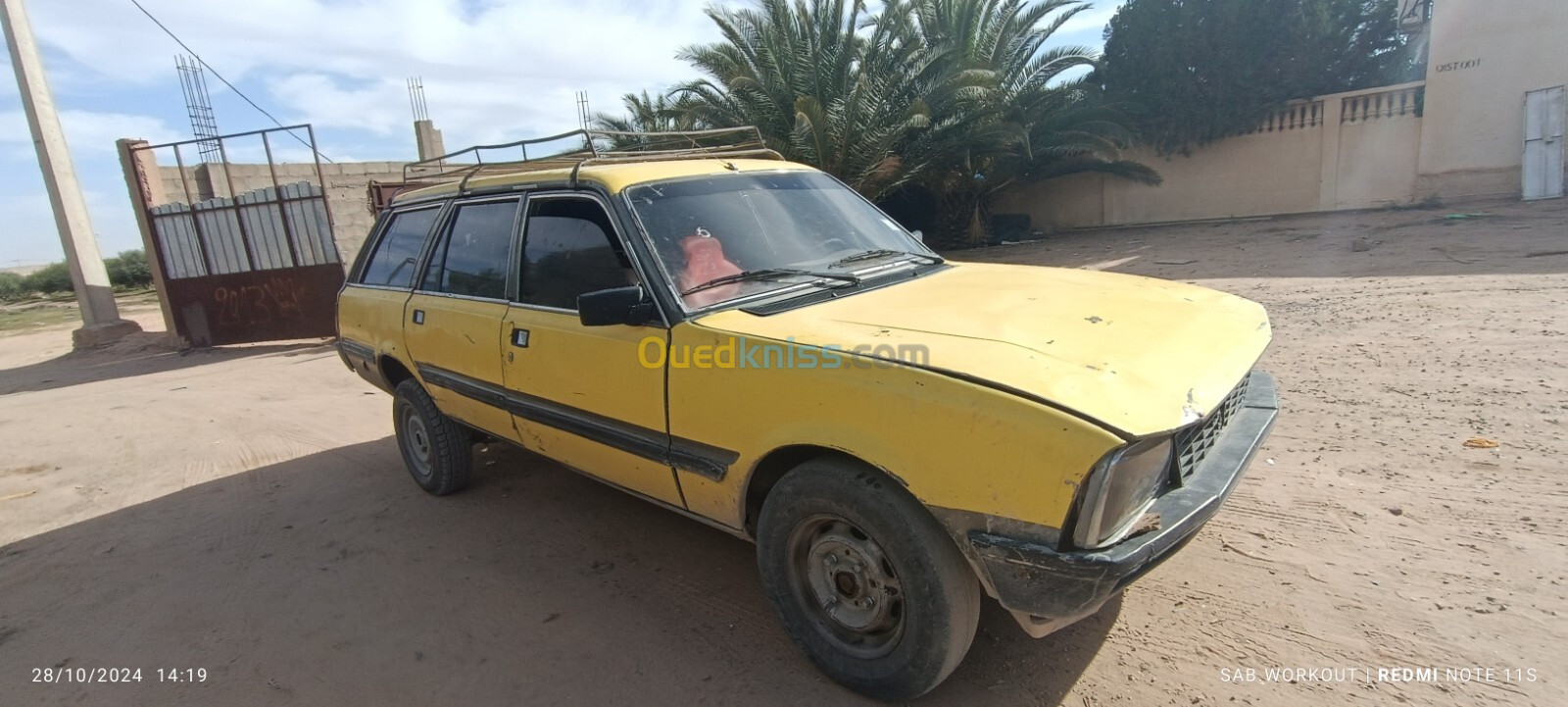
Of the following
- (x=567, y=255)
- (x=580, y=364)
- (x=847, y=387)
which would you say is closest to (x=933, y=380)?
(x=847, y=387)

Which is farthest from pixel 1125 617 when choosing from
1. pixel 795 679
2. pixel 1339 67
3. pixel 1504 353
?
pixel 1339 67

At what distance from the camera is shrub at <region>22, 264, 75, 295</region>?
982 inches

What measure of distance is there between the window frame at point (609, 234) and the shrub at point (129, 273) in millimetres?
29218

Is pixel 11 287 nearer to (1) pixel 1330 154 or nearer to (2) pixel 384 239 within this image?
(2) pixel 384 239

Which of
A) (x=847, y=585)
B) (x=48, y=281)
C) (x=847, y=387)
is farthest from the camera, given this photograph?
(x=48, y=281)

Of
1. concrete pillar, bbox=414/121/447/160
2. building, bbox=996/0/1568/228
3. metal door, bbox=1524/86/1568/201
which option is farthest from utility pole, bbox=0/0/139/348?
metal door, bbox=1524/86/1568/201

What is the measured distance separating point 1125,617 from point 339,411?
21.9 ft

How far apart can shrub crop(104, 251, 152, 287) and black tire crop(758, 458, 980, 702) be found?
1217 inches

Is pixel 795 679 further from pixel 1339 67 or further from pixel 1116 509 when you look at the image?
pixel 1339 67

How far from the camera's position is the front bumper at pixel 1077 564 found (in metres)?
1.87

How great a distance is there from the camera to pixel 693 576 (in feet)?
10.7

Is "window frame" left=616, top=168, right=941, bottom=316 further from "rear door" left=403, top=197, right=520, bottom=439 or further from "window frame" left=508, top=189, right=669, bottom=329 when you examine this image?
"rear door" left=403, top=197, right=520, bottom=439

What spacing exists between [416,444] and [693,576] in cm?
235

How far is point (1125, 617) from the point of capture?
271 centimetres
